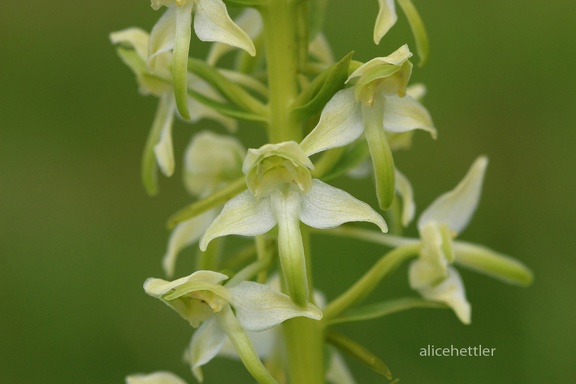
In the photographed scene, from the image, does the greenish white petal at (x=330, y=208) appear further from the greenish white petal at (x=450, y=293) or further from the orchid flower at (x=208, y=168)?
the orchid flower at (x=208, y=168)

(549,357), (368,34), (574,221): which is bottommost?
(549,357)

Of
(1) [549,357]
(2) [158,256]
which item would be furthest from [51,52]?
(1) [549,357]

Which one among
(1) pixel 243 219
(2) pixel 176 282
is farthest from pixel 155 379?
(1) pixel 243 219

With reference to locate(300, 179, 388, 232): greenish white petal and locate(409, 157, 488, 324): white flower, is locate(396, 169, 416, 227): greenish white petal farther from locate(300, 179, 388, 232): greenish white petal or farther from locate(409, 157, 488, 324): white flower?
locate(300, 179, 388, 232): greenish white petal

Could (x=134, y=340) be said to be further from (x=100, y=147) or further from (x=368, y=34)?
(x=368, y=34)

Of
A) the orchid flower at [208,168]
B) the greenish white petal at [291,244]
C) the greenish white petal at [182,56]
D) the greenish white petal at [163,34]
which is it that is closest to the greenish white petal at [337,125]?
the greenish white petal at [291,244]

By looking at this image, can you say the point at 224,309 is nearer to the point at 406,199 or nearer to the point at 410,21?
the point at 406,199
